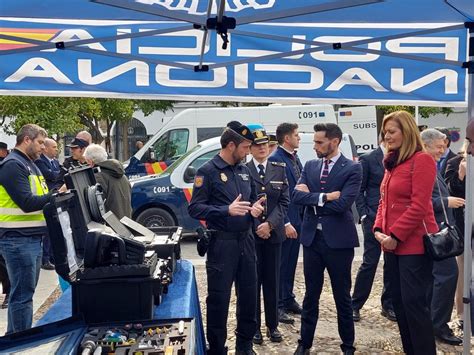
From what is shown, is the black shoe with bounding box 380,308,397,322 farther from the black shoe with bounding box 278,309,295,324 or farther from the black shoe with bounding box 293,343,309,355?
the black shoe with bounding box 293,343,309,355

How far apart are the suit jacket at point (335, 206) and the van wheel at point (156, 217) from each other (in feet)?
20.8

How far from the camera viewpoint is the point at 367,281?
19.6 ft

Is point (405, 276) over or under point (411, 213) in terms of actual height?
under

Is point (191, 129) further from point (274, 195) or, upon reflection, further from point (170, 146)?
point (274, 195)

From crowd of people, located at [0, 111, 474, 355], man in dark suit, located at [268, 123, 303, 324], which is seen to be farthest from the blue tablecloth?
man in dark suit, located at [268, 123, 303, 324]

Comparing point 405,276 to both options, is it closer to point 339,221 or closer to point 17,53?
point 339,221

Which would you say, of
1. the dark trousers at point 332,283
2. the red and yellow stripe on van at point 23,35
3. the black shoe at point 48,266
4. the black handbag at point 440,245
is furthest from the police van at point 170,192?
the black handbag at point 440,245

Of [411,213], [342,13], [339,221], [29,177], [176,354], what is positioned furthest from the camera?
[29,177]

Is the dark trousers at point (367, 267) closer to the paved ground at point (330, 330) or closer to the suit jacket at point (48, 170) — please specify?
the paved ground at point (330, 330)

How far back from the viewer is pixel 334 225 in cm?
464

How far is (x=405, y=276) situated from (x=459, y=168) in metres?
1.86

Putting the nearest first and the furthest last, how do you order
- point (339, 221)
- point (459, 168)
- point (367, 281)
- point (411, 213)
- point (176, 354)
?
point (176, 354) < point (411, 213) < point (339, 221) < point (459, 168) < point (367, 281)

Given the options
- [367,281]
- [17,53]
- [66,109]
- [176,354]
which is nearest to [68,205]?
[176,354]

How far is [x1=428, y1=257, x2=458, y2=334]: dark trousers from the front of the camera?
5.26 m
